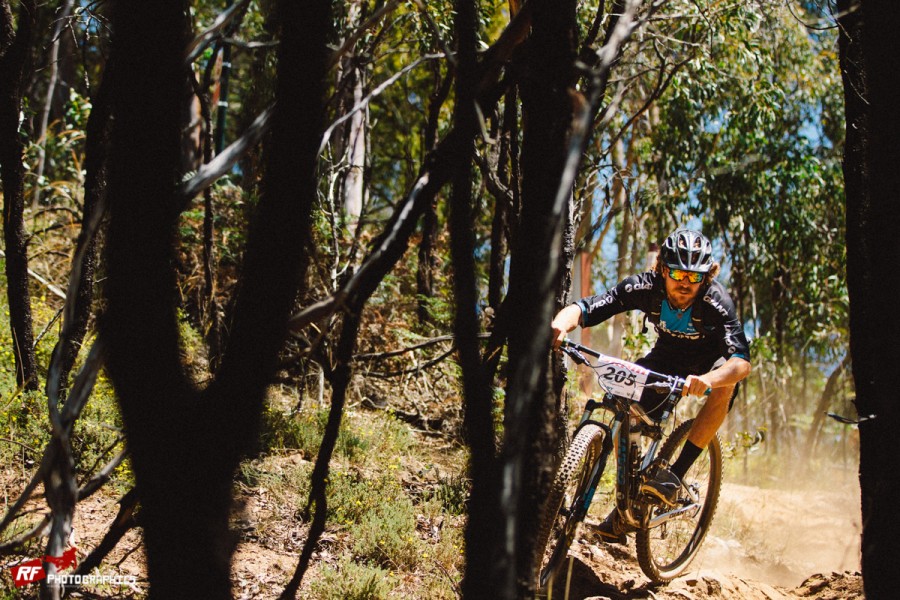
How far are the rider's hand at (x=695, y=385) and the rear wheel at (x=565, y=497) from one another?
1.66 feet

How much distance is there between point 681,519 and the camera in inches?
198

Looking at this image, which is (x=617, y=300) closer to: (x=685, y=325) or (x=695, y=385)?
(x=685, y=325)

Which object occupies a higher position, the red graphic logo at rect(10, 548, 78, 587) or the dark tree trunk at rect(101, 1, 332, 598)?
the dark tree trunk at rect(101, 1, 332, 598)

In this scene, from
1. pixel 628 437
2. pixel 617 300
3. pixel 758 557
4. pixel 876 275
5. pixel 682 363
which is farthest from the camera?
pixel 758 557

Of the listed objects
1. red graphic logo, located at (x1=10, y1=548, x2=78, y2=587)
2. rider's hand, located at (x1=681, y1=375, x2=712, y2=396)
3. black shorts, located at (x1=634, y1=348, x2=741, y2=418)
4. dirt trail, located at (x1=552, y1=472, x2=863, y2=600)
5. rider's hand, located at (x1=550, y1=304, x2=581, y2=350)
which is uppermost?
rider's hand, located at (x1=550, y1=304, x2=581, y2=350)

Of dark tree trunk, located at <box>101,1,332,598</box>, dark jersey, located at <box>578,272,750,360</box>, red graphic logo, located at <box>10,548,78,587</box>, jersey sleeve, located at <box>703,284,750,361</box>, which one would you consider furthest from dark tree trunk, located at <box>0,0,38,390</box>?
jersey sleeve, located at <box>703,284,750,361</box>

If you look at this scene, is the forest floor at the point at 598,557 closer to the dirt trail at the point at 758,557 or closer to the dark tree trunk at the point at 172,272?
the dirt trail at the point at 758,557

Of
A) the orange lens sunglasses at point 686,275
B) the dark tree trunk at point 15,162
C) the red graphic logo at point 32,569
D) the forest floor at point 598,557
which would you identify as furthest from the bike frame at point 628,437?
the dark tree trunk at point 15,162

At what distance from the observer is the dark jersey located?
14.7 ft

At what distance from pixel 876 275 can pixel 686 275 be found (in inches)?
51.3

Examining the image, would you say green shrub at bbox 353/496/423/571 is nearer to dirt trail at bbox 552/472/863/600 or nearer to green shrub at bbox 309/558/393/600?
green shrub at bbox 309/558/393/600

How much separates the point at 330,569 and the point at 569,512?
1288mm

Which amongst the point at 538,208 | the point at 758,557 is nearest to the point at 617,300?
the point at 538,208

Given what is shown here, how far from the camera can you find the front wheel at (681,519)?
15.4 feet
